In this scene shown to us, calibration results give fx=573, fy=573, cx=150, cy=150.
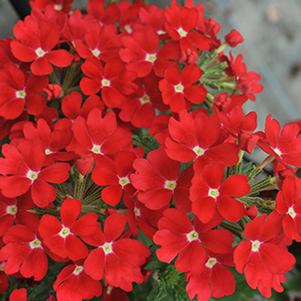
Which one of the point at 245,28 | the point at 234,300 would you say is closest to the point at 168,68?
the point at 234,300

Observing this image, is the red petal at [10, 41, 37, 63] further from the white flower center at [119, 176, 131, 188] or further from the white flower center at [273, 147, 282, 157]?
the white flower center at [273, 147, 282, 157]

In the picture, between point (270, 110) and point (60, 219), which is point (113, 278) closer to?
point (60, 219)

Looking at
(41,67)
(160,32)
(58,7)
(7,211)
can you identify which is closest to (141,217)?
(7,211)

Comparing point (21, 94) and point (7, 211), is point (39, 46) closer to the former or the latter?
point (21, 94)

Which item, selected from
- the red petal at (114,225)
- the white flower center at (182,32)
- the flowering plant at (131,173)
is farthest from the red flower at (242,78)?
the red petal at (114,225)

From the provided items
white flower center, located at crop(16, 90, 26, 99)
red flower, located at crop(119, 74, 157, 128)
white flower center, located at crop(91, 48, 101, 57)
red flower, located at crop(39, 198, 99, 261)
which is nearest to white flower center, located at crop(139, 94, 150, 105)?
red flower, located at crop(119, 74, 157, 128)

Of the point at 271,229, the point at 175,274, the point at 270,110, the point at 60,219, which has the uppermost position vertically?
the point at 271,229

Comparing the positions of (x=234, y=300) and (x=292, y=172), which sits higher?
(x=292, y=172)
